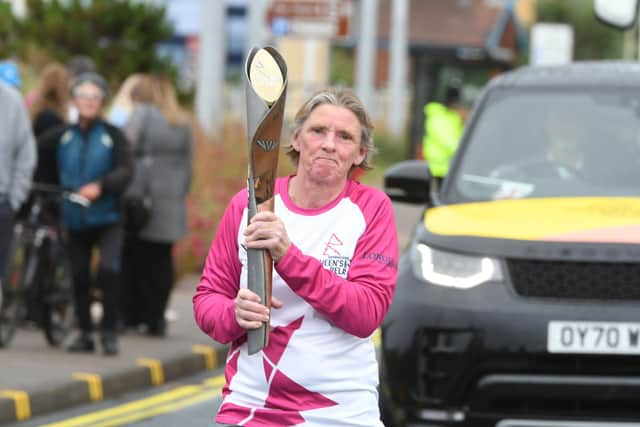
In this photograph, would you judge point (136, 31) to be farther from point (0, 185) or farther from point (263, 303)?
point (263, 303)

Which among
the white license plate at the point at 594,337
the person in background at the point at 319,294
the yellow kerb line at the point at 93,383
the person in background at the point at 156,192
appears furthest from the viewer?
the person in background at the point at 156,192

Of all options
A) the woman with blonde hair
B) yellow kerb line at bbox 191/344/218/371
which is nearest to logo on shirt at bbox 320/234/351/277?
yellow kerb line at bbox 191/344/218/371

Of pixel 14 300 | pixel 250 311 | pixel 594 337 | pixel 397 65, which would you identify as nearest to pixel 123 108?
pixel 14 300

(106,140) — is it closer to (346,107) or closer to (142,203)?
(142,203)

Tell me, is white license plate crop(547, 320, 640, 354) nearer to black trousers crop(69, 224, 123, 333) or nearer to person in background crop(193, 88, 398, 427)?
person in background crop(193, 88, 398, 427)

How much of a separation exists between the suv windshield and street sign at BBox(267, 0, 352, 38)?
12.8 meters

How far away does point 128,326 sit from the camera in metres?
13.0

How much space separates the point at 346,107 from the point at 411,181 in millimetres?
3434

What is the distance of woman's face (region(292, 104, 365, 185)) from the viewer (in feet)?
15.1

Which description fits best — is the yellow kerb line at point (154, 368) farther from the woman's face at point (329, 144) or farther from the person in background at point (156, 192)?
the woman's face at point (329, 144)

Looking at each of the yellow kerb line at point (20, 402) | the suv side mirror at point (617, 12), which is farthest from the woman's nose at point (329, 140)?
the suv side mirror at point (617, 12)

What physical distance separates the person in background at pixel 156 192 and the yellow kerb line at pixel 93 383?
6.91 feet

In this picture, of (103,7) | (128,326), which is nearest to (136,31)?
(103,7)

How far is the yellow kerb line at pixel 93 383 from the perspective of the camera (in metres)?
10.4
